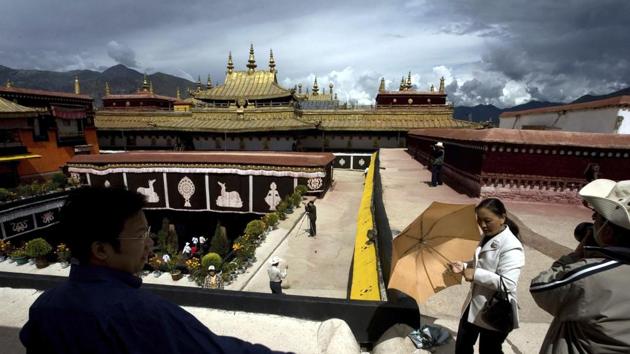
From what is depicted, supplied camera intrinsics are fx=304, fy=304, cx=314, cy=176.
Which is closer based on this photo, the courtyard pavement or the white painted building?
the courtyard pavement

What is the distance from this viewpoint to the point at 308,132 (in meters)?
24.6

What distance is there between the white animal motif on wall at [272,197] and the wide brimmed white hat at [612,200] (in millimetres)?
14267

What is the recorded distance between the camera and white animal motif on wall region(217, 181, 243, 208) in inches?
635

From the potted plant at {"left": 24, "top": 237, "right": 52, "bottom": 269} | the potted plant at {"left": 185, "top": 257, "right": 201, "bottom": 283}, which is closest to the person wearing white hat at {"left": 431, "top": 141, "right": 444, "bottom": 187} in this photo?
the potted plant at {"left": 185, "top": 257, "right": 201, "bottom": 283}

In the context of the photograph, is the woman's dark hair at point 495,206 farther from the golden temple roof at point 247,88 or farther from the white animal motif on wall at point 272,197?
the golden temple roof at point 247,88

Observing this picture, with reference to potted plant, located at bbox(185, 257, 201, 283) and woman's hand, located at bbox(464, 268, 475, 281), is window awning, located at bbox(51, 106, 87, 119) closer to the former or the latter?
potted plant, located at bbox(185, 257, 201, 283)

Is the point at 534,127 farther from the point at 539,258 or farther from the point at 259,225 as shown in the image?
the point at 259,225

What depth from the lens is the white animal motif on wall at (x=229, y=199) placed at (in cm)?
1614

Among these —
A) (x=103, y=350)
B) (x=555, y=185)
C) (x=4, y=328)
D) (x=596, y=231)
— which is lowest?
(x=4, y=328)

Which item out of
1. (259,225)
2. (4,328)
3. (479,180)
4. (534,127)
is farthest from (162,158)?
(534,127)

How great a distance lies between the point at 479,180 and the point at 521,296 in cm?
492

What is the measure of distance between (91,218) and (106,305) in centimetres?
40

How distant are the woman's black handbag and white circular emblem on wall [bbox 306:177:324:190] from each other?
1242cm

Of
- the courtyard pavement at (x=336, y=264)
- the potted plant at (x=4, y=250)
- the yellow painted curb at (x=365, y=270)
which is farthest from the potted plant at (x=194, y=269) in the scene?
the potted plant at (x=4, y=250)
